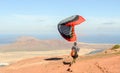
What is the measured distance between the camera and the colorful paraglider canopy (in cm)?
3438

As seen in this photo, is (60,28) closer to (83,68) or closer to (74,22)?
(74,22)

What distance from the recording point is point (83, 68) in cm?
3228

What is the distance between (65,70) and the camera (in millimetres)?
32719

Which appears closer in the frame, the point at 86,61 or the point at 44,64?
the point at 86,61

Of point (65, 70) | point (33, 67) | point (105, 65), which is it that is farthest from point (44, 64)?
point (105, 65)

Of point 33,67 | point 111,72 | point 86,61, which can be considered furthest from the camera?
point 33,67

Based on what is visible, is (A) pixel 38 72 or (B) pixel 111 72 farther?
(A) pixel 38 72

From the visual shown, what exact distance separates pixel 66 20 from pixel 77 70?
6.07 metres

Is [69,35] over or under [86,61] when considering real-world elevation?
over

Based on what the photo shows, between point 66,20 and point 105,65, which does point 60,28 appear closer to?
point 66,20

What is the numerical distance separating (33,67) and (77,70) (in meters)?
6.28

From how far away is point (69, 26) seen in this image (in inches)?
1375

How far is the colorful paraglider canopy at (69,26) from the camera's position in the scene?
113ft

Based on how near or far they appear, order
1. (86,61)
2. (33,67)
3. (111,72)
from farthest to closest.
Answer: (33,67) → (86,61) → (111,72)
